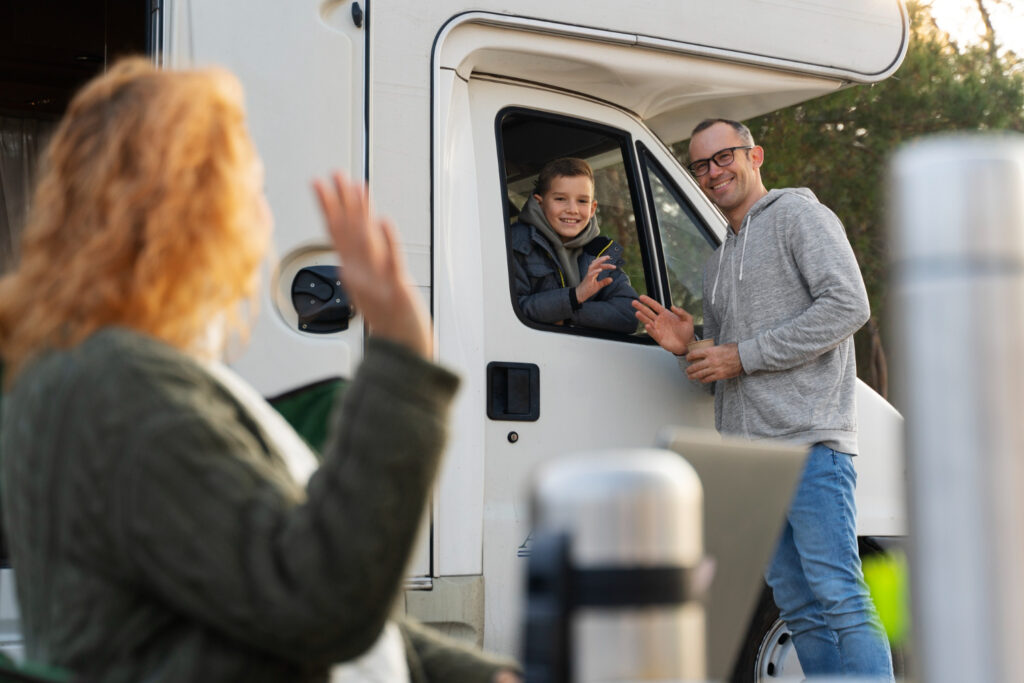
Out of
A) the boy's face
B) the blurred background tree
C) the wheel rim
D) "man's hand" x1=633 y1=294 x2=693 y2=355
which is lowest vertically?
the wheel rim

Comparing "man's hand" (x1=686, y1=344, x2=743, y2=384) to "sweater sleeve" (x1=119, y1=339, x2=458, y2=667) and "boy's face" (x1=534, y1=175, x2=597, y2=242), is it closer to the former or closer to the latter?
"boy's face" (x1=534, y1=175, x2=597, y2=242)

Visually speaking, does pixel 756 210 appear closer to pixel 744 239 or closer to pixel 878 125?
pixel 744 239

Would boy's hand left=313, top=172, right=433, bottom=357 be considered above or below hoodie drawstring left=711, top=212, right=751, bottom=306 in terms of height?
below

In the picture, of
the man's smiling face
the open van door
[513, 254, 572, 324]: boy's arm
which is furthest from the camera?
the man's smiling face

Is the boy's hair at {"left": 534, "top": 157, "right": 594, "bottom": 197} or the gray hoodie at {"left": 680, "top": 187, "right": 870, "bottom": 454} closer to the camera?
→ the gray hoodie at {"left": 680, "top": 187, "right": 870, "bottom": 454}

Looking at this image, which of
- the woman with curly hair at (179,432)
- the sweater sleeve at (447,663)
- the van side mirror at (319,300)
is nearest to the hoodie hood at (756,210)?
the van side mirror at (319,300)

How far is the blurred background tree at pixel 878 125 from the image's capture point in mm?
11133

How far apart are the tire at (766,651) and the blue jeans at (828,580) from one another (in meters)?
0.30

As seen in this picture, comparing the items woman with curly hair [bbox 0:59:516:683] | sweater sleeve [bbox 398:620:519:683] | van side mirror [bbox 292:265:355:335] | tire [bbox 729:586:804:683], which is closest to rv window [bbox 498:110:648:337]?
van side mirror [bbox 292:265:355:335]

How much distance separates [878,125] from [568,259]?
8.26 metres

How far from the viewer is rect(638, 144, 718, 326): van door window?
4.12m

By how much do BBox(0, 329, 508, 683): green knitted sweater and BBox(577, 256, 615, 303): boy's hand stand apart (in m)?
2.46

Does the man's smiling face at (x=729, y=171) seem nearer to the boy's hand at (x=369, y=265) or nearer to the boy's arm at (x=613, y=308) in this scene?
the boy's arm at (x=613, y=308)

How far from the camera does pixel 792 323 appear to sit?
3.61 meters
